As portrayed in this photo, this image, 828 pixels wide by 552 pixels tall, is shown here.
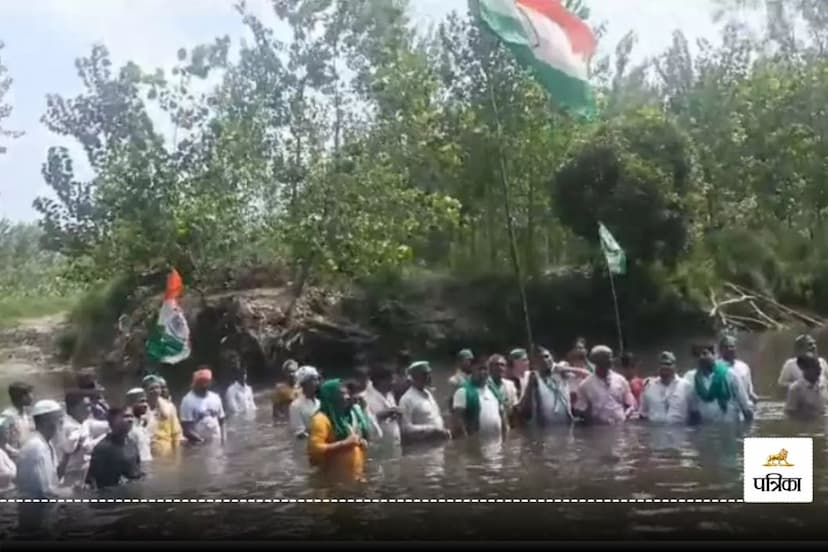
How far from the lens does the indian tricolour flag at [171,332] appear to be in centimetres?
725

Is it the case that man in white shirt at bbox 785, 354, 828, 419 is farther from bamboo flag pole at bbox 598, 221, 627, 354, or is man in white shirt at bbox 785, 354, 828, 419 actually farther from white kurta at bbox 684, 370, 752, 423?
bamboo flag pole at bbox 598, 221, 627, 354

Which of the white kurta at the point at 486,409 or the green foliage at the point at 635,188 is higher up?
the green foliage at the point at 635,188

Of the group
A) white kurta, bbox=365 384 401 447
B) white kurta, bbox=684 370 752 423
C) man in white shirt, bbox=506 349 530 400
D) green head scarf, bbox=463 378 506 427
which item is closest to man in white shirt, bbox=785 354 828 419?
white kurta, bbox=684 370 752 423

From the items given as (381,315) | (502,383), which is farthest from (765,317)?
(381,315)

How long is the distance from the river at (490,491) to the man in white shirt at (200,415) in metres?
0.22

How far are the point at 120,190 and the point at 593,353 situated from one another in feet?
9.84

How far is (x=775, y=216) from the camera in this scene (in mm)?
7629

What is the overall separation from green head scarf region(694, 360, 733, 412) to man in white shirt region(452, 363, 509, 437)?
1.20 meters

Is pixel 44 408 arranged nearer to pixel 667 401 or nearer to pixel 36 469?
pixel 36 469

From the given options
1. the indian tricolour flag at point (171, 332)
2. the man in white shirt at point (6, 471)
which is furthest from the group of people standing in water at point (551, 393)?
the man in white shirt at point (6, 471)

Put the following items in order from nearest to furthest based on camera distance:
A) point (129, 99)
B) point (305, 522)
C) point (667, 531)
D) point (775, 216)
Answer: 1. point (667, 531)
2. point (305, 522)
3. point (129, 99)
4. point (775, 216)

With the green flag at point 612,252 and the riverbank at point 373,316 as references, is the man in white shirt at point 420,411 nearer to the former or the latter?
the riverbank at point 373,316

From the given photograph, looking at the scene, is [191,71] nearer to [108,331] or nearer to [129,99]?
[129,99]

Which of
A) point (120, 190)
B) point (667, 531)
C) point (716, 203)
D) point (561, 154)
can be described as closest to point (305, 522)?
point (667, 531)
